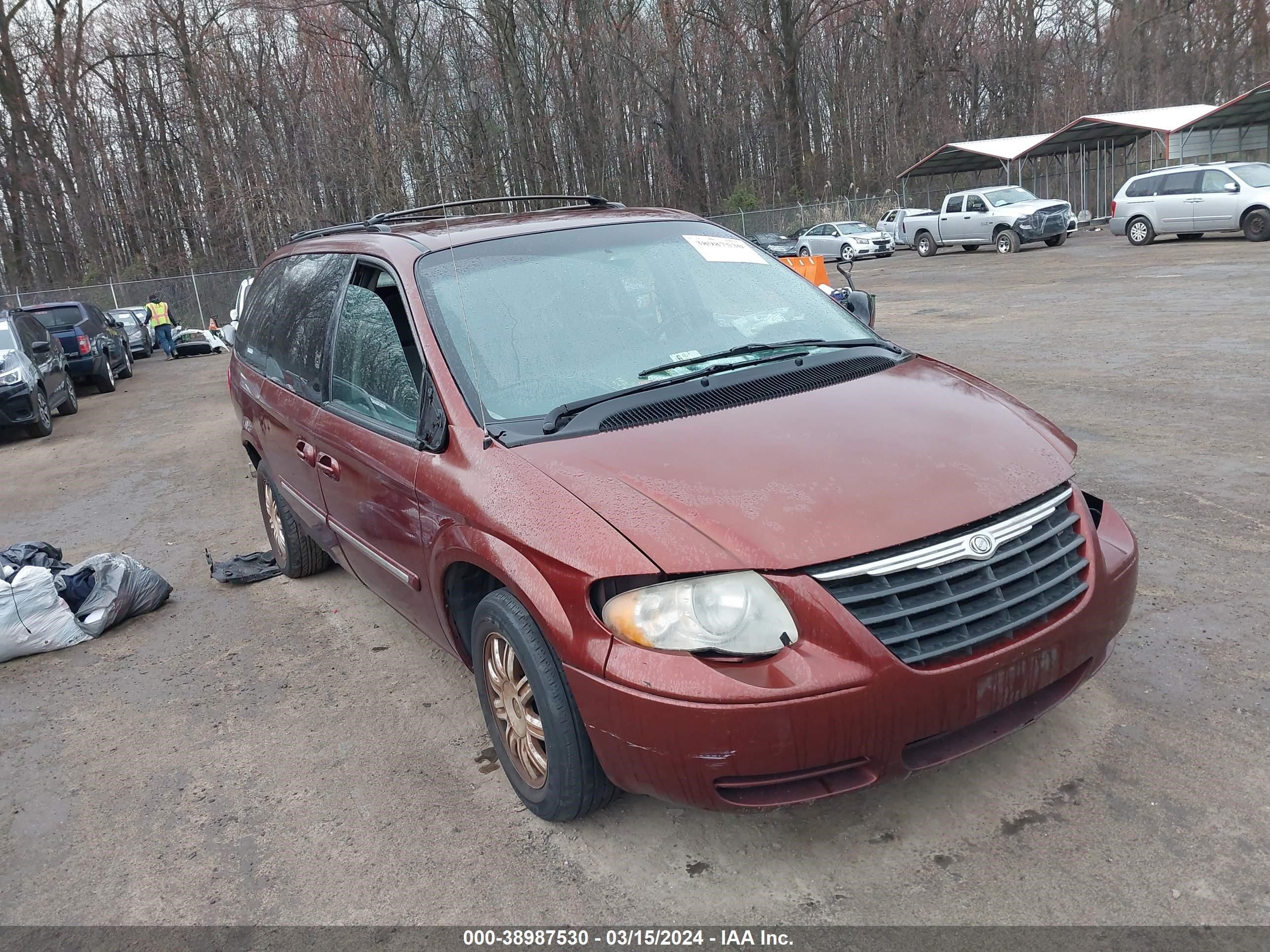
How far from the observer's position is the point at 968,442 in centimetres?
287

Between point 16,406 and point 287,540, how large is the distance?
8767 millimetres

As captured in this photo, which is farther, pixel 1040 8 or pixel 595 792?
pixel 1040 8

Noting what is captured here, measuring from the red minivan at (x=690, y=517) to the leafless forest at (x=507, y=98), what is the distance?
3052cm

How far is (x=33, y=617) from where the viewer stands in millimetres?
4797

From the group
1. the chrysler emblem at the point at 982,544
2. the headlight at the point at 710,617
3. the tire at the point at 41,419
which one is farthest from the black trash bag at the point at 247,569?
the tire at the point at 41,419

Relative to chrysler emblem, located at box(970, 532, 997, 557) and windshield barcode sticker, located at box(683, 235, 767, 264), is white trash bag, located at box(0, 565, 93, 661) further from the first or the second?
chrysler emblem, located at box(970, 532, 997, 557)

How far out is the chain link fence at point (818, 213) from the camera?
4153cm

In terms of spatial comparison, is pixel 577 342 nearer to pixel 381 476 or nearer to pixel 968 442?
pixel 381 476

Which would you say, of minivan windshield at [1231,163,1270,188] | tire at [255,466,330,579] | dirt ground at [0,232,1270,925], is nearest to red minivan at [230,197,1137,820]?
dirt ground at [0,232,1270,925]

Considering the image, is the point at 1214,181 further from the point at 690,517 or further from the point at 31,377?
the point at 690,517

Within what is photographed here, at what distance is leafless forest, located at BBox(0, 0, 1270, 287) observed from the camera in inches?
1358

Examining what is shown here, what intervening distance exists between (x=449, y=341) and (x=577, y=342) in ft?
1.43

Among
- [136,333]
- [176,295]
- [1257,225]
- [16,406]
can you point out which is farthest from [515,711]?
[176,295]

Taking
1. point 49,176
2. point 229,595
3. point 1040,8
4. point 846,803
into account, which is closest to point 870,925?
point 846,803
